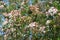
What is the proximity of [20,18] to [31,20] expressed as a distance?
0.15m

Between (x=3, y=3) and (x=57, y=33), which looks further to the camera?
(x=3, y=3)

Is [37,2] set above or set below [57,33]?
above

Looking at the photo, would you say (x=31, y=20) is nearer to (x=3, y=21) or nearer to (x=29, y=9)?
(x=29, y=9)

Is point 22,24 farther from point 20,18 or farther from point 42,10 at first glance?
point 42,10

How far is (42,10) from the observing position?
3941 mm

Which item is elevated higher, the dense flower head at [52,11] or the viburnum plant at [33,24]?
the dense flower head at [52,11]

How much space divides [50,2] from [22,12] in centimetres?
44

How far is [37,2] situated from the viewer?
4.11 metres

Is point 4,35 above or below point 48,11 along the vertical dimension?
below

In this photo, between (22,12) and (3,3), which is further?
(3,3)

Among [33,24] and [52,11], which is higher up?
[52,11]

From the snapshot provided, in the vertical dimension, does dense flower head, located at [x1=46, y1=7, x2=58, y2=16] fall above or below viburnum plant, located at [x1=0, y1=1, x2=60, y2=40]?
above

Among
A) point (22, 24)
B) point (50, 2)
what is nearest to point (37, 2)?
point (50, 2)

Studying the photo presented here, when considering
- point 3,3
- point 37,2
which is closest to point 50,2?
point 37,2
